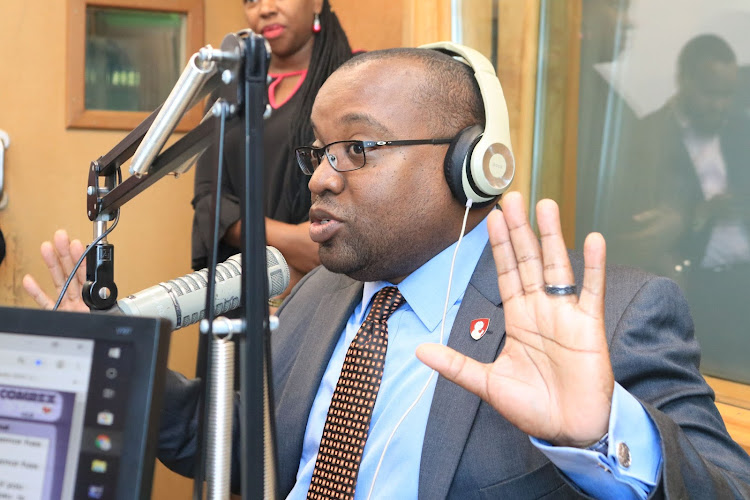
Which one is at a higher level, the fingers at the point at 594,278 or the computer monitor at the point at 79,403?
the fingers at the point at 594,278

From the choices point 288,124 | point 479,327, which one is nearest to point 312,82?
point 288,124

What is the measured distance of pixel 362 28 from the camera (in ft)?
8.28

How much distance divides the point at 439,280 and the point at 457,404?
0.71 ft

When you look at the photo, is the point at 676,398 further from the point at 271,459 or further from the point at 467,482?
the point at 271,459

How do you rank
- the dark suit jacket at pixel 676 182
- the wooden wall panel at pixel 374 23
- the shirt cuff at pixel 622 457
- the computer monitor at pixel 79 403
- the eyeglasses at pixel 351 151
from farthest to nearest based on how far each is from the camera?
1. the wooden wall panel at pixel 374 23
2. the dark suit jacket at pixel 676 182
3. the eyeglasses at pixel 351 151
4. the shirt cuff at pixel 622 457
5. the computer monitor at pixel 79 403

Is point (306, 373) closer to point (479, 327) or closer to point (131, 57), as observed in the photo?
point (479, 327)

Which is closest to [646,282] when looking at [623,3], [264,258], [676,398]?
[676,398]

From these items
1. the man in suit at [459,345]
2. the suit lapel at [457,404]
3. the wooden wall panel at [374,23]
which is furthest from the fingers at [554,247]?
the wooden wall panel at [374,23]

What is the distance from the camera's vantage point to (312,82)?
73.3 inches

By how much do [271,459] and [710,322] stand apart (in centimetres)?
119

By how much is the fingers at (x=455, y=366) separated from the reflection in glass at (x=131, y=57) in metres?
1.92

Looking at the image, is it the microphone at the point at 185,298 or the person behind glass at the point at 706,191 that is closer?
the microphone at the point at 185,298

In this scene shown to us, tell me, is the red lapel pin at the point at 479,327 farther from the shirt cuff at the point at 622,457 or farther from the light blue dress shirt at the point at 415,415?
the shirt cuff at the point at 622,457

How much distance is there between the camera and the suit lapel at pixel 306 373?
1192 mm
